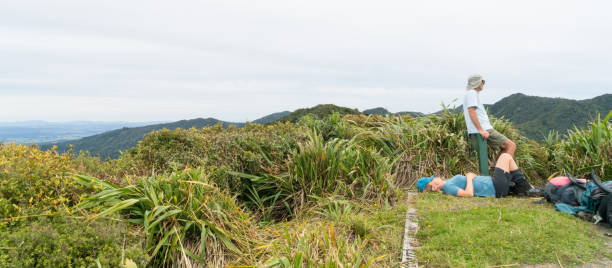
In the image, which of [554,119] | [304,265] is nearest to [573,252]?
[304,265]

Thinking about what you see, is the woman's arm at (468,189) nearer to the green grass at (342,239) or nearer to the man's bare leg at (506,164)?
the man's bare leg at (506,164)

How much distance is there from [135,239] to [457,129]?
6.38m

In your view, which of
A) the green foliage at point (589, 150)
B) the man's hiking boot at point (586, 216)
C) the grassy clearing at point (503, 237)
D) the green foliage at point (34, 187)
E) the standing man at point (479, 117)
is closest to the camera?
the green foliage at point (34, 187)

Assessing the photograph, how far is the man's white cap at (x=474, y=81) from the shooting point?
19.6 ft

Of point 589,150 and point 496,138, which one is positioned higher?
point 496,138

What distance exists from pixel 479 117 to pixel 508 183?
1279 mm

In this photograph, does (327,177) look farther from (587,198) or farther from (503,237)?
(587,198)

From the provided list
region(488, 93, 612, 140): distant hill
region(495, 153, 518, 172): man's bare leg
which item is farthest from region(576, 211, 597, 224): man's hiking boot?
region(488, 93, 612, 140): distant hill

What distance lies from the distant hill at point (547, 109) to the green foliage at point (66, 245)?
29.4 metres

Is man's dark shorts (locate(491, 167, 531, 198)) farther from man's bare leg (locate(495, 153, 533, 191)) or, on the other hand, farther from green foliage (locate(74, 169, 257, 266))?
green foliage (locate(74, 169, 257, 266))

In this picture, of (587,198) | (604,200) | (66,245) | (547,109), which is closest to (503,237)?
(604,200)

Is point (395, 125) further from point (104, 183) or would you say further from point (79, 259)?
point (79, 259)

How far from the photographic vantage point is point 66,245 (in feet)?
8.20

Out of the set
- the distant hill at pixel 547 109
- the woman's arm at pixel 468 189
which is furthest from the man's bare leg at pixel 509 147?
the distant hill at pixel 547 109
